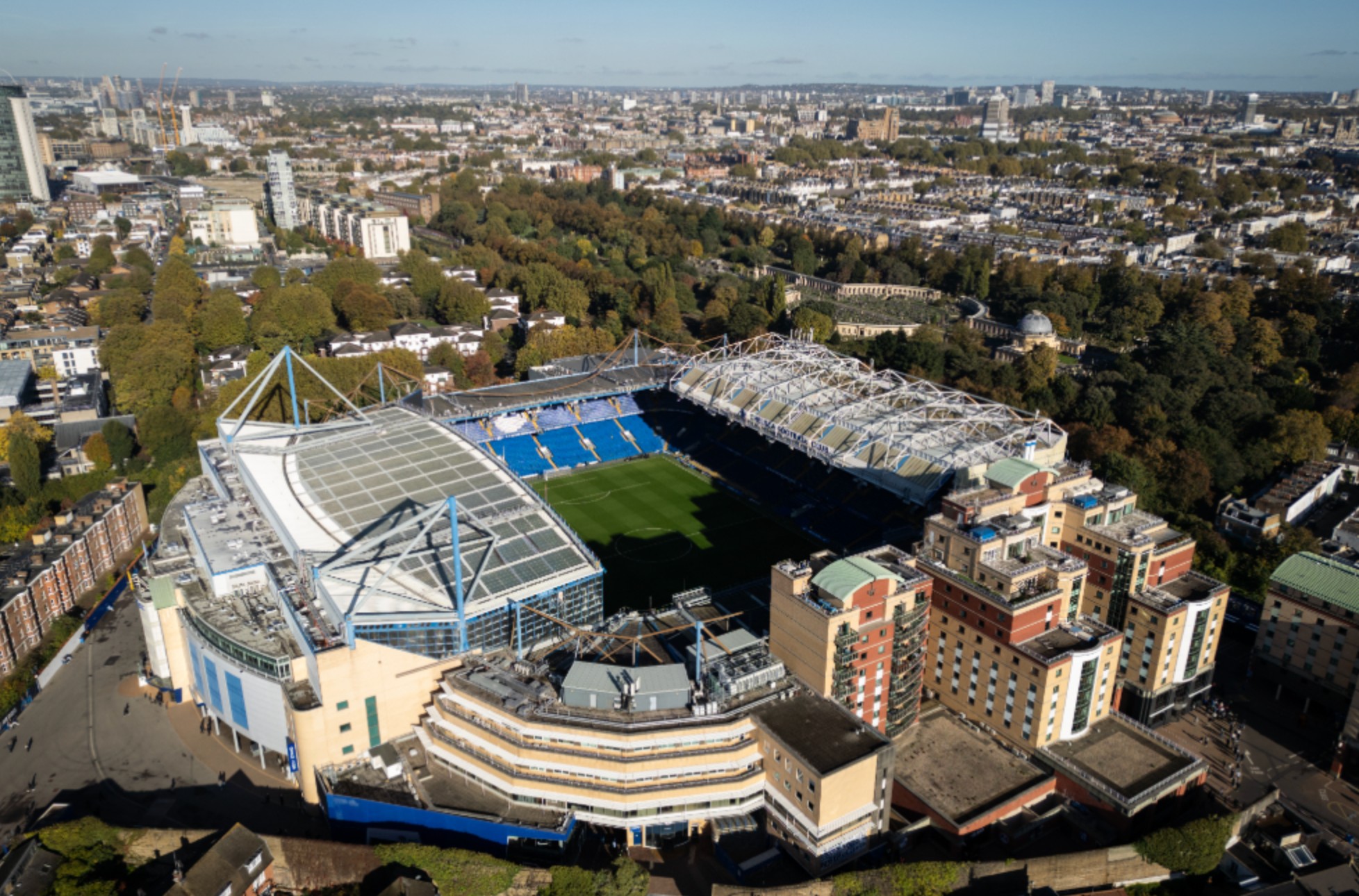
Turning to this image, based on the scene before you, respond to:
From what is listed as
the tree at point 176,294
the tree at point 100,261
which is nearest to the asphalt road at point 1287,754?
the tree at point 176,294

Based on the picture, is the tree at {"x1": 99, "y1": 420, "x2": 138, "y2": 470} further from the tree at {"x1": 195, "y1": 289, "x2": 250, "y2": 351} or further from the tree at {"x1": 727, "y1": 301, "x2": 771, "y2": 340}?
the tree at {"x1": 727, "y1": 301, "x2": 771, "y2": 340}

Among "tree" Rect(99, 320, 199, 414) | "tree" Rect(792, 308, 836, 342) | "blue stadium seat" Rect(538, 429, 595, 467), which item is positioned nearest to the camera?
"blue stadium seat" Rect(538, 429, 595, 467)

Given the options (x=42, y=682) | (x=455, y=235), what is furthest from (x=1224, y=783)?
(x=455, y=235)

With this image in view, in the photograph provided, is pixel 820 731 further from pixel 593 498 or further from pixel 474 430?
pixel 474 430

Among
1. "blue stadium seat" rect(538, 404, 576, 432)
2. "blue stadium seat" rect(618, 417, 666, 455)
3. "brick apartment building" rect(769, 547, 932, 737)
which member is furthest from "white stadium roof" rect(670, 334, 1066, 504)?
"brick apartment building" rect(769, 547, 932, 737)

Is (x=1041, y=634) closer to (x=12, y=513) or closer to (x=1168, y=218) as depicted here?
(x=12, y=513)

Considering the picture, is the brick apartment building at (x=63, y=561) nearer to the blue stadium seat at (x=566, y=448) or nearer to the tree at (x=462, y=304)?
the blue stadium seat at (x=566, y=448)

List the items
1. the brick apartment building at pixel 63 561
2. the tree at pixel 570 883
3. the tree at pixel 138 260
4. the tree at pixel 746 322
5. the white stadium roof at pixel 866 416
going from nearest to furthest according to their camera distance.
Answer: the tree at pixel 570 883 < the brick apartment building at pixel 63 561 < the white stadium roof at pixel 866 416 < the tree at pixel 746 322 < the tree at pixel 138 260
